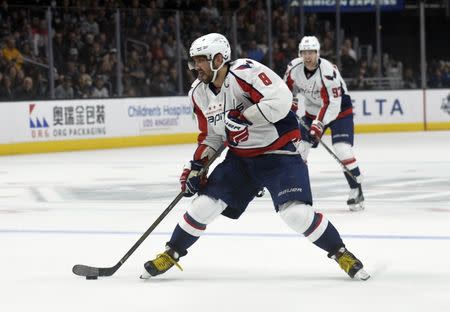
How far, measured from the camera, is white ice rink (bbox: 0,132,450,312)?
4777mm

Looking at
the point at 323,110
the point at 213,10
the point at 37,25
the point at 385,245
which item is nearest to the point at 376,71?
the point at 213,10

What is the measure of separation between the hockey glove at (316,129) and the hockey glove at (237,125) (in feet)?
10.3

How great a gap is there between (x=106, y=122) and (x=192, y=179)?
1119cm

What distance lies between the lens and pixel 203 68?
17.0ft

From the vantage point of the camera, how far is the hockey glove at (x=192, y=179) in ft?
17.5

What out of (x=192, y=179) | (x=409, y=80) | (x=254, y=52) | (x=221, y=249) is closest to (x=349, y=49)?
(x=409, y=80)

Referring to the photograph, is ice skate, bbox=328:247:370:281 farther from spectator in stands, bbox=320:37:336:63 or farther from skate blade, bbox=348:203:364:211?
spectator in stands, bbox=320:37:336:63

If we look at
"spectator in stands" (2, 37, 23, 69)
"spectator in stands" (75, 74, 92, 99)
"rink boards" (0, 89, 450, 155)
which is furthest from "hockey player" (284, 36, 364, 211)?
"spectator in stands" (75, 74, 92, 99)

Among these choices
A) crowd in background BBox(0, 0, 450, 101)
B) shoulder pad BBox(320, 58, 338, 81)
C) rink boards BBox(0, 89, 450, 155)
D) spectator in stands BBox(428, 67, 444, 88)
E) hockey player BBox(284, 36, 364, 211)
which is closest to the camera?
hockey player BBox(284, 36, 364, 211)

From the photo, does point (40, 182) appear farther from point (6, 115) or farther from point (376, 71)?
point (376, 71)

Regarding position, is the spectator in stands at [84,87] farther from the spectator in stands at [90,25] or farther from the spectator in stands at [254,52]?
the spectator in stands at [254,52]

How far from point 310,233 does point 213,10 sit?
14.2 m

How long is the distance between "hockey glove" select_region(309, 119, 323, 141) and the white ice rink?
21.3 inches

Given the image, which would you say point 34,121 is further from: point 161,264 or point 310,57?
point 161,264
